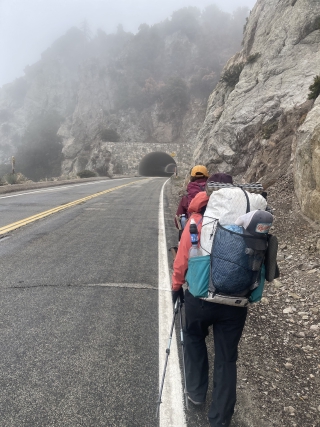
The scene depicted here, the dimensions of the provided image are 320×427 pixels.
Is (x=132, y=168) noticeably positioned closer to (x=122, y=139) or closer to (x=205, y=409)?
(x=122, y=139)

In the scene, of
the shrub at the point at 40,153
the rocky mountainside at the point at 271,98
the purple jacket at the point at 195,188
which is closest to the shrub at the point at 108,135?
the shrub at the point at 40,153

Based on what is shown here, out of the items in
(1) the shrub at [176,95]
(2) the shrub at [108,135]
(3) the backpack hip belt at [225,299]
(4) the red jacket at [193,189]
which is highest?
(1) the shrub at [176,95]

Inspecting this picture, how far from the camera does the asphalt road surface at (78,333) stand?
2.57 metres

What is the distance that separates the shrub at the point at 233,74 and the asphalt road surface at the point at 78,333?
20401 mm

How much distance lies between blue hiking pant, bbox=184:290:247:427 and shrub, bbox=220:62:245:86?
2407cm

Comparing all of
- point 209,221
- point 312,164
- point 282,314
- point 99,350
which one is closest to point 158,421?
point 99,350

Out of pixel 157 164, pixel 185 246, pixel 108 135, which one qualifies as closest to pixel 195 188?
pixel 185 246

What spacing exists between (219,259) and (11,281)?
3.89 metres

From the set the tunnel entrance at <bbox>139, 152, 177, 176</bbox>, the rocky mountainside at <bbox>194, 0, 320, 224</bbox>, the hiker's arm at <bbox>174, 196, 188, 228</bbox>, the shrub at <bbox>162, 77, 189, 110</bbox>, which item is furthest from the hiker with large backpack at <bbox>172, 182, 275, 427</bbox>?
the shrub at <bbox>162, 77, 189, 110</bbox>

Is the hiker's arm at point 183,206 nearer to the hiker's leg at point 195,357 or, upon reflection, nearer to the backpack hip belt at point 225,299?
the hiker's leg at point 195,357

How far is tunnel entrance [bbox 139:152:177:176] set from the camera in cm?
5868

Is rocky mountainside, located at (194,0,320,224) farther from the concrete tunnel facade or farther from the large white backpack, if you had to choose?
the concrete tunnel facade

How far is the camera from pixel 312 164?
24.2ft

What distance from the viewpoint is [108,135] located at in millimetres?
66938
